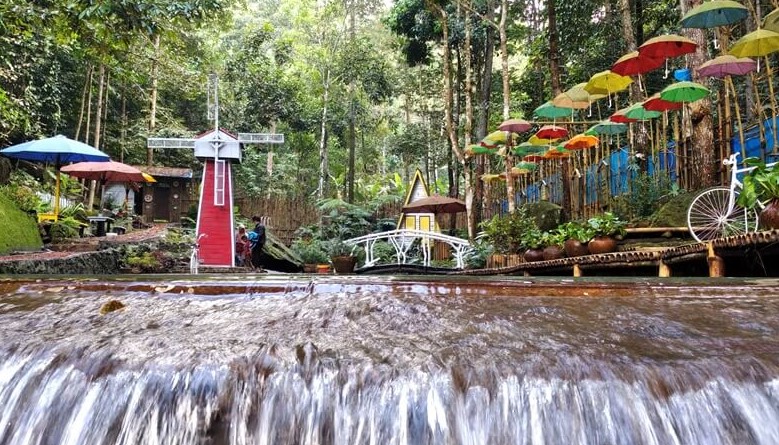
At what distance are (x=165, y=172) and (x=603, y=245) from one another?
18.3m

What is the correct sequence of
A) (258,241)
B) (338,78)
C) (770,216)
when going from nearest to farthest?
(770,216) < (258,241) < (338,78)

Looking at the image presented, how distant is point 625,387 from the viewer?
1673 mm

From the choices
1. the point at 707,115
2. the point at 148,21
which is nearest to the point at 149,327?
the point at 148,21

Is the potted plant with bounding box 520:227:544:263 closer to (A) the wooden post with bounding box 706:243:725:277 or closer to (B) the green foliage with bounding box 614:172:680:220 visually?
(B) the green foliage with bounding box 614:172:680:220

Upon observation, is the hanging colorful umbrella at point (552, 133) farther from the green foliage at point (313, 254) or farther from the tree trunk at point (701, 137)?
the green foliage at point (313, 254)

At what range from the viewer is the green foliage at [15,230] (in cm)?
760

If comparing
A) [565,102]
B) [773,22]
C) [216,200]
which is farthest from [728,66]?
[216,200]

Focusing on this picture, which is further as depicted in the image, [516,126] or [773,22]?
[516,126]

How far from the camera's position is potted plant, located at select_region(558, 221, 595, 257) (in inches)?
280

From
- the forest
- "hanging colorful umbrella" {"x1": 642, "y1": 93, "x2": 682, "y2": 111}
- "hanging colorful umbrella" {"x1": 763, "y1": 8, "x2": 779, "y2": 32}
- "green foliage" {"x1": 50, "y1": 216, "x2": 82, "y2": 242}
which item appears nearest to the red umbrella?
the forest

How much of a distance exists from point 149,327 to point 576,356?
1.89 m

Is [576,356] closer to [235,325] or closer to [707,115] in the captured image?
[235,325]

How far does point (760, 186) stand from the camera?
4.37 m

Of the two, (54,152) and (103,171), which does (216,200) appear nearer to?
(54,152)
